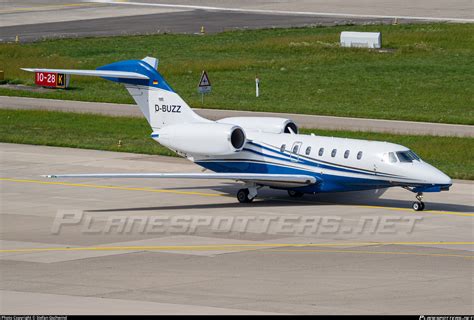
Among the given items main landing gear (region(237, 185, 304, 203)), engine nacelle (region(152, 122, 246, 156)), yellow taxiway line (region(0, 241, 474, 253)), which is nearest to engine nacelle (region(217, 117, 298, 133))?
engine nacelle (region(152, 122, 246, 156))

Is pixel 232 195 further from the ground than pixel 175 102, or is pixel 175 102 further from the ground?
pixel 175 102

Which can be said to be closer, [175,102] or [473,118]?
[175,102]

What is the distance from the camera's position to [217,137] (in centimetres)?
4081

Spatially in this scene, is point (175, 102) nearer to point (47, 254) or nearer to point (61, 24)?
point (47, 254)

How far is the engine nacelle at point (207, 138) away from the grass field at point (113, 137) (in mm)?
9025

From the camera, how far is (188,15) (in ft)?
351

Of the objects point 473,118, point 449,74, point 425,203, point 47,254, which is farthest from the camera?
point 449,74

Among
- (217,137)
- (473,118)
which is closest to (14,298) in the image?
(217,137)

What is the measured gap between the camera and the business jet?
3875 cm

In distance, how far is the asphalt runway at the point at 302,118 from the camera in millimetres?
55531

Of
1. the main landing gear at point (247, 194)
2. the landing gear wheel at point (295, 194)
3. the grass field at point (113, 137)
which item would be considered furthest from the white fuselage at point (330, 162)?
the grass field at point (113, 137)

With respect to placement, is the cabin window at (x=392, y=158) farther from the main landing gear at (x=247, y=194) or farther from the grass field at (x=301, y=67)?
the grass field at (x=301, y=67)

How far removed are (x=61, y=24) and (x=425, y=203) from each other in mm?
Result: 66530

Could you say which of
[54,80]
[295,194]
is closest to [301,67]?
[54,80]
